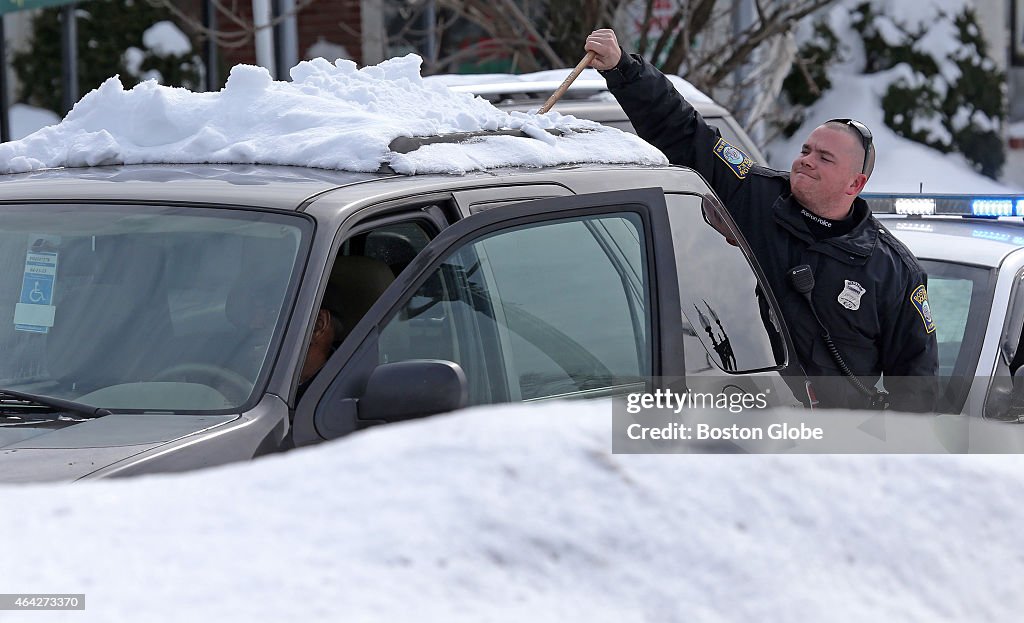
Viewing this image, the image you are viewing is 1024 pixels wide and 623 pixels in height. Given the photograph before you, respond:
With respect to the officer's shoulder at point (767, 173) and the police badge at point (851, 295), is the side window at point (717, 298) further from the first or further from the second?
the officer's shoulder at point (767, 173)

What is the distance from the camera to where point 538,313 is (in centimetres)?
320

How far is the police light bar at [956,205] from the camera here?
5.34m

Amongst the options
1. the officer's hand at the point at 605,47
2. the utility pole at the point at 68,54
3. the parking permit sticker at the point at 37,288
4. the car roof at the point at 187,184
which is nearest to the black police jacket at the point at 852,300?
the officer's hand at the point at 605,47

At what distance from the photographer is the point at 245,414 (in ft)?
8.65

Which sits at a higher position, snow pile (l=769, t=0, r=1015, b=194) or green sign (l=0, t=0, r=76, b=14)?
green sign (l=0, t=0, r=76, b=14)

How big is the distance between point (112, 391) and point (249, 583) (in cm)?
142

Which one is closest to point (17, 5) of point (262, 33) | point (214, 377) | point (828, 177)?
point (262, 33)

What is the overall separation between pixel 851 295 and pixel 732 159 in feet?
2.24

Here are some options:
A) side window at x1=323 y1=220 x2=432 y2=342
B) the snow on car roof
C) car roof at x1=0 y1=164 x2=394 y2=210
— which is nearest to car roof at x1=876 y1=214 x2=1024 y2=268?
the snow on car roof

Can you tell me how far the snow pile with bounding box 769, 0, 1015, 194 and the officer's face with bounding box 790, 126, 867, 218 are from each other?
11.6 metres

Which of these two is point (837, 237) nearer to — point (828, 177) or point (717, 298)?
point (828, 177)

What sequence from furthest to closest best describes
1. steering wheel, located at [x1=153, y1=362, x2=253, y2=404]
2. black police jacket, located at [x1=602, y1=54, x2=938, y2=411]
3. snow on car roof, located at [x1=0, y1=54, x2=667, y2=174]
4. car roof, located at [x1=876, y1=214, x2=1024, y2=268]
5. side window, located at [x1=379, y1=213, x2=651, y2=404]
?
car roof, located at [x1=876, y1=214, x2=1024, y2=268] → black police jacket, located at [x1=602, y1=54, x2=938, y2=411] → snow on car roof, located at [x1=0, y1=54, x2=667, y2=174] → side window, located at [x1=379, y1=213, x2=651, y2=404] → steering wheel, located at [x1=153, y1=362, x2=253, y2=404]

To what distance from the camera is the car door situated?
2.73 metres

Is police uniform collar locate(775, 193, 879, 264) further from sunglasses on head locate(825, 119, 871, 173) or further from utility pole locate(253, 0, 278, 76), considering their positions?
utility pole locate(253, 0, 278, 76)
